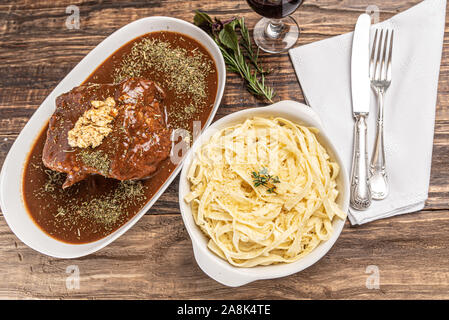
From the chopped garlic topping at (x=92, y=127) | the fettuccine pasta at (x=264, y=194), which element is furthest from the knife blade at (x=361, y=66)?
the chopped garlic topping at (x=92, y=127)

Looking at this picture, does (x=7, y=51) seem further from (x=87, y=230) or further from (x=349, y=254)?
(x=349, y=254)

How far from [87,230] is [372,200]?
259 cm

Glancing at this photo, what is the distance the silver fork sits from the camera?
3.17m

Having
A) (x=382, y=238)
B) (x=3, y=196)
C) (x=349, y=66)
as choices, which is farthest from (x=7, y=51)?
(x=382, y=238)

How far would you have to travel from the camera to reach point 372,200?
319 cm

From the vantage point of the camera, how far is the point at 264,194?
9.05 feet

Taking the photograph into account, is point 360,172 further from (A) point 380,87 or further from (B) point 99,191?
(B) point 99,191

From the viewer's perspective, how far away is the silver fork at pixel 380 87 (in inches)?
125

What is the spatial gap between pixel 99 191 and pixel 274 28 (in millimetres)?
2316

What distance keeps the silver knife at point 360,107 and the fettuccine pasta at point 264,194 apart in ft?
1.19

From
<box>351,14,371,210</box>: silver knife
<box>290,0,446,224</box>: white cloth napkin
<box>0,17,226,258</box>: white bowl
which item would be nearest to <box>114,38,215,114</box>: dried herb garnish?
<box>0,17,226,258</box>: white bowl

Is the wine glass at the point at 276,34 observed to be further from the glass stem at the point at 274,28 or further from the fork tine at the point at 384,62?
the fork tine at the point at 384,62

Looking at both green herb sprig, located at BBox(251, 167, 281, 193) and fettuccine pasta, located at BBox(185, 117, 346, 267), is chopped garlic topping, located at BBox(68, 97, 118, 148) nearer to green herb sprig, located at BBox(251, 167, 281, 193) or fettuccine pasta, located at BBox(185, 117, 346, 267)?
fettuccine pasta, located at BBox(185, 117, 346, 267)

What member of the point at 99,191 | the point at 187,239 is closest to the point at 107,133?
the point at 99,191
